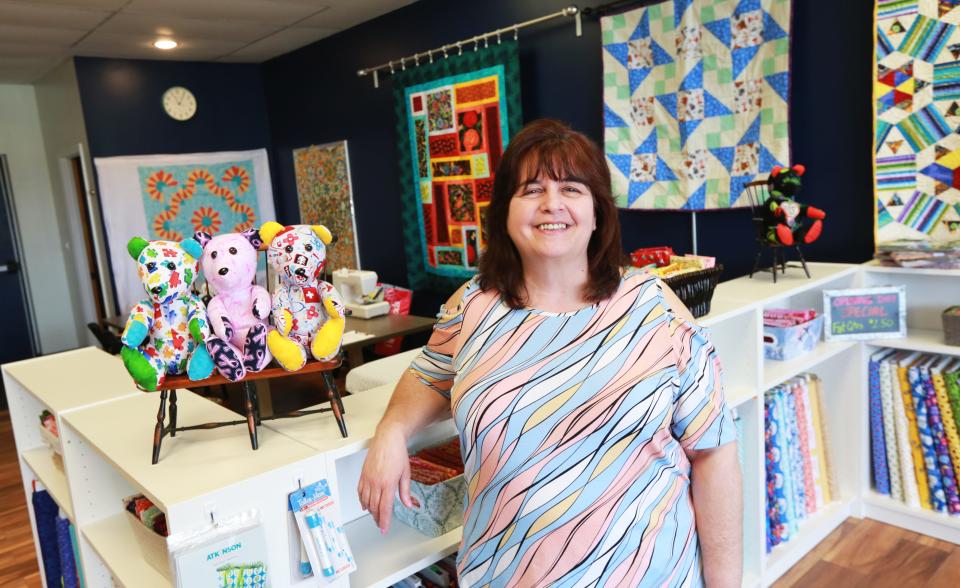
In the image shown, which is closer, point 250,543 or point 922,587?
point 250,543

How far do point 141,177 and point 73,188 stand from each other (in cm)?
103

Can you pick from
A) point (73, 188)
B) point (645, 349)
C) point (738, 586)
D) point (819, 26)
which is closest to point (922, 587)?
point (738, 586)

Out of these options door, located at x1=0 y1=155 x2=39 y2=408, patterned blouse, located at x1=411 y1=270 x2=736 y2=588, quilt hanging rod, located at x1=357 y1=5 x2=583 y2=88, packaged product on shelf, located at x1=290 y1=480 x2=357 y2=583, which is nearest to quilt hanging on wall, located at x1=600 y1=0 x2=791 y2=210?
quilt hanging rod, located at x1=357 y1=5 x2=583 y2=88

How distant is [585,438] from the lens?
1.13 metres

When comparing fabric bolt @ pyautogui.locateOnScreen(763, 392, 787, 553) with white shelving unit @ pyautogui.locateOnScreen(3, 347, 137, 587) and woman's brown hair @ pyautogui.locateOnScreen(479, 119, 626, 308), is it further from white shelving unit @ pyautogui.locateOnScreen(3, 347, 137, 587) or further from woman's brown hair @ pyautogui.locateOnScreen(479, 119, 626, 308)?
white shelving unit @ pyautogui.locateOnScreen(3, 347, 137, 587)

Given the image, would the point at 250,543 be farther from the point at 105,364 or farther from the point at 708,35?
the point at 708,35

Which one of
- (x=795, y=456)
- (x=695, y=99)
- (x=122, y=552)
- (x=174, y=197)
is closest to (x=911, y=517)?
(x=795, y=456)

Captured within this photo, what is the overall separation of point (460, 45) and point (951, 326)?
2.69 m

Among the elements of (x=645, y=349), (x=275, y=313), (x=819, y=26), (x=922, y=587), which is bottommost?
(x=922, y=587)

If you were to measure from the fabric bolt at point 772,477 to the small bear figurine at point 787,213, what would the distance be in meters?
0.55

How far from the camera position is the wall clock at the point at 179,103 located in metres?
5.27

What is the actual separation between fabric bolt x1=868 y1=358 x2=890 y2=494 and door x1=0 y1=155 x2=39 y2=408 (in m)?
6.42

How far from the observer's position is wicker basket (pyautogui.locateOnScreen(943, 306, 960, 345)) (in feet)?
7.51

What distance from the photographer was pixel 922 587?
2.17m
